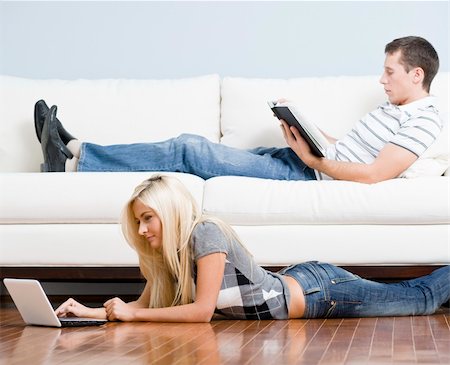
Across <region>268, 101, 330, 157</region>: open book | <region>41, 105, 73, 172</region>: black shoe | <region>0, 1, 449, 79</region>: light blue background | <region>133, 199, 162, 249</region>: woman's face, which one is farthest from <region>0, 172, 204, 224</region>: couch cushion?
<region>0, 1, 449, 79</region>: light blue background

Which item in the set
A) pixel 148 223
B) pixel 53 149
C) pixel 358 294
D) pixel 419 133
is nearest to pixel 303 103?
pixel 419 133

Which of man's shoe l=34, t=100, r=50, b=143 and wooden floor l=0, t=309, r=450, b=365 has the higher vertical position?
man's shoe l=34, t=100, r=50, b=143

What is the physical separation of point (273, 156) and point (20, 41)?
167 centimetres

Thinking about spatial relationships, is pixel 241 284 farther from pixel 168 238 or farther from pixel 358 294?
pixel 358 294

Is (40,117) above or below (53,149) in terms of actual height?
above

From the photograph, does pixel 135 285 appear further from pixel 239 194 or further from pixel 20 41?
pixel 20 41

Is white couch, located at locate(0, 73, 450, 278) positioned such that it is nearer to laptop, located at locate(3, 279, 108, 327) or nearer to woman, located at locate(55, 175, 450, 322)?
woman, located at locate(55, 175, 450, 322)

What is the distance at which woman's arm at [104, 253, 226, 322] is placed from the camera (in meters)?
2.80

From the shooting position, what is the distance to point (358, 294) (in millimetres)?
3000

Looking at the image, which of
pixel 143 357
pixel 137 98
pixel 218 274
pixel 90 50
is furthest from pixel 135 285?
pixel 143 357

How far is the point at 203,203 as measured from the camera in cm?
344

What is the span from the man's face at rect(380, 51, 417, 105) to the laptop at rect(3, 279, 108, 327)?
1621 millimetres

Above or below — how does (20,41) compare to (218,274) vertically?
above

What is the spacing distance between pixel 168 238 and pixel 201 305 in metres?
0.23
